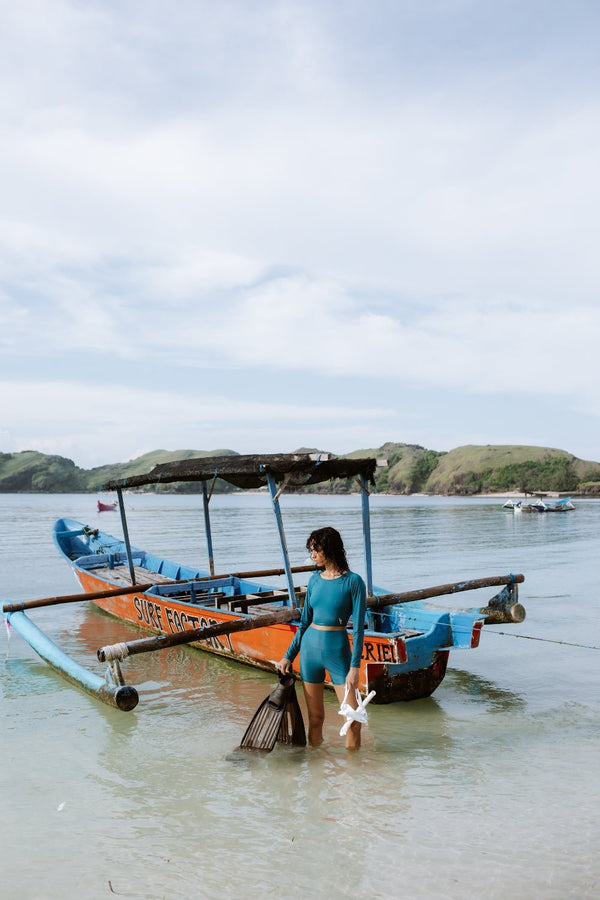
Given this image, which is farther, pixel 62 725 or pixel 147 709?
pixel 147 709

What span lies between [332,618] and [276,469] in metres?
3.16

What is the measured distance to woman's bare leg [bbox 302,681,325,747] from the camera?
21.3ft

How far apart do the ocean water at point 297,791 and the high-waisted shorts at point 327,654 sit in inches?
41.7

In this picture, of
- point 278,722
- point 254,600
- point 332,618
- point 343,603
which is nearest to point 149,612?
point 254,600

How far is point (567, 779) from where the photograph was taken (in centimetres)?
652

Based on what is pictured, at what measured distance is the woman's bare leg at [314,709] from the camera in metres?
6.49

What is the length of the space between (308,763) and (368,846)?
161 cm

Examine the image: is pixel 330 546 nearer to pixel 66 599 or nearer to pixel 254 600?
pixel 254 600

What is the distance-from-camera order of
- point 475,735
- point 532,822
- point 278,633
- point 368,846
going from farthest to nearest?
point 278,633 → point 475,735 → point 532,822 → point 368,846

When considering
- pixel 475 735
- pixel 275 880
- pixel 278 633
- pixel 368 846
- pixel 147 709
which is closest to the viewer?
pixel 275 880

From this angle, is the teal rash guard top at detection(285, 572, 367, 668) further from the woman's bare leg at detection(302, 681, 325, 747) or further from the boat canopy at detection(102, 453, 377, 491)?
the boat canopy at detection(102, 453, 377, 491)

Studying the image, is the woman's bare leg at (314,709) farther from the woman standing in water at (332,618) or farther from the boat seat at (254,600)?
the boat seat at (254,600)

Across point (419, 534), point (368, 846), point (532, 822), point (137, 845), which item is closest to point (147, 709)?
point (137, 845)

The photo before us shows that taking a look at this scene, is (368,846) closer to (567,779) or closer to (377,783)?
(377,783)
